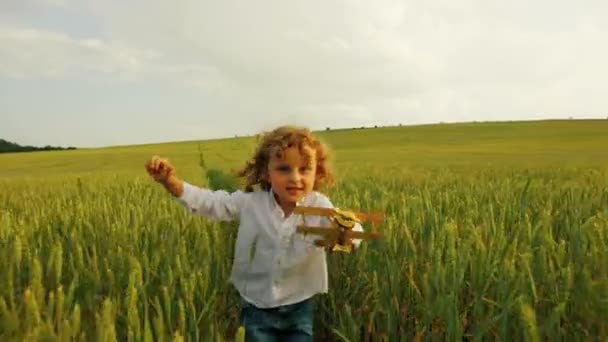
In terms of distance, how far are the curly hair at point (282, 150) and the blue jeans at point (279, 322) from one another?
56 centimetres

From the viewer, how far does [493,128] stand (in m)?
43.4

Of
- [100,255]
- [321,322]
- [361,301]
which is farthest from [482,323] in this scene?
[100,255]

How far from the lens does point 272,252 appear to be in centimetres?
260

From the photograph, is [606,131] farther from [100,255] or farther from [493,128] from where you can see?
[100,255]

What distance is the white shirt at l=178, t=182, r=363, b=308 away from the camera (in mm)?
2518

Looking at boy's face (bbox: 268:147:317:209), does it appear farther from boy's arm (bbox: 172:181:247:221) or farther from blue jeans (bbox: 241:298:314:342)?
blue jeans (bbox: 241:298:314:342)

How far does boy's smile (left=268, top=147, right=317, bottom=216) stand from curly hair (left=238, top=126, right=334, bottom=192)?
0.02 meters

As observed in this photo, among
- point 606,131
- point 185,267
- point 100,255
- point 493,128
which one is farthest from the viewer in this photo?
point 493,128

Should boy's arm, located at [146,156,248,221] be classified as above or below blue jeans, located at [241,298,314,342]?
above

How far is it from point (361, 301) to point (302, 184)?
20.4 inches

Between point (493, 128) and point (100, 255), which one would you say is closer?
point (100, 255)

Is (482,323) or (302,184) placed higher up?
(302,184)

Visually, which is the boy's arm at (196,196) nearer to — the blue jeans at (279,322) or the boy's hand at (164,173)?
the boy's hand at (164,173)

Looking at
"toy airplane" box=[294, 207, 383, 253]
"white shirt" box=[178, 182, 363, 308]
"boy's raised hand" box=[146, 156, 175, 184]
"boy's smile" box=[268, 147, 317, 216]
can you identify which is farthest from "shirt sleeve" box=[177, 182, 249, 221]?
"toy airplane" box=[294, 207, 383, 253]
